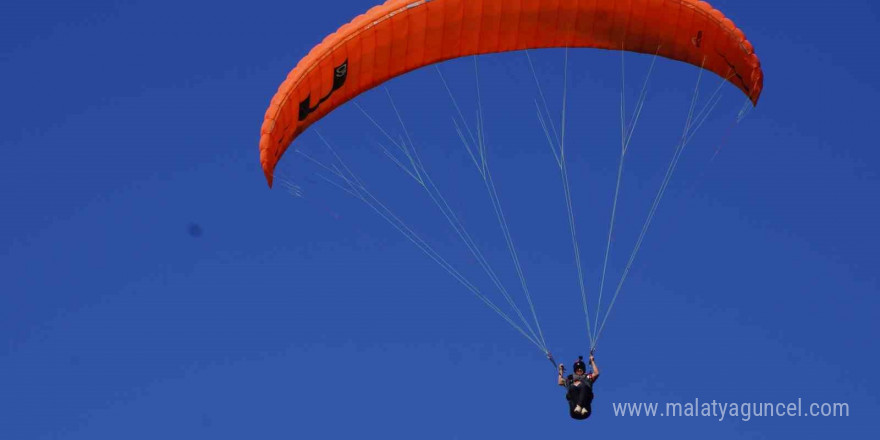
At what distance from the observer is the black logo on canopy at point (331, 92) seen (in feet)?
92.9

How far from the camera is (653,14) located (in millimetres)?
29641

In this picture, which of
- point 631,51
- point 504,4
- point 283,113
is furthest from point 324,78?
point 631,51

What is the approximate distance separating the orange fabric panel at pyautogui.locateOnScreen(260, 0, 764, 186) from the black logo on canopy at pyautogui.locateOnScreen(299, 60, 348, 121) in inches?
0.8

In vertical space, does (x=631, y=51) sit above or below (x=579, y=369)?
above

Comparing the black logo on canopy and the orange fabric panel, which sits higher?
the orange fabric panel

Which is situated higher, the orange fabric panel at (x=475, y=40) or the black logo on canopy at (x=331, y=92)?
the orange fabric panel at (x=475, y=40)

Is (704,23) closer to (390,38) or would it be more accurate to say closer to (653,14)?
(653,14)

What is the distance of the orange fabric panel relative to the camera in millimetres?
28125

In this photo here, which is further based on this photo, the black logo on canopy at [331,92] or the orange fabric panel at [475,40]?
the black logo on canopy at [331,92]

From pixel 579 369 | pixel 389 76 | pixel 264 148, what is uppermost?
pixel 389 76

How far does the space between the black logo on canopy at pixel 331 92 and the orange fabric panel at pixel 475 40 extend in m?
0.02

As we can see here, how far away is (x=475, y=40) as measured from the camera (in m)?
29.4

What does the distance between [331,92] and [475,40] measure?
7.41ft

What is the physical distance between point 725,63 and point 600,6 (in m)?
2.15
